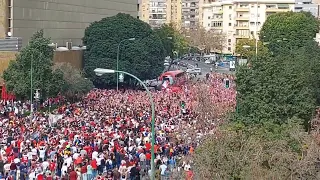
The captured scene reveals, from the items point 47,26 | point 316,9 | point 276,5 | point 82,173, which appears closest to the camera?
point 82,173

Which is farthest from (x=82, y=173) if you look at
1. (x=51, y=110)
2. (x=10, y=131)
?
(x=51, y=110)

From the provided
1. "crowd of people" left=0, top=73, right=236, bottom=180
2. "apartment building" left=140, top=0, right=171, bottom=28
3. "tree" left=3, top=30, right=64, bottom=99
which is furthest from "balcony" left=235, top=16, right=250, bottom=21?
"tree" left=3, top=30, right=64, bottom=99

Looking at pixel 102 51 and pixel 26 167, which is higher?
pixel 102 51

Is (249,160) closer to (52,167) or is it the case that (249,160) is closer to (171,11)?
(52,167)

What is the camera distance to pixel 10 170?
22.9 m

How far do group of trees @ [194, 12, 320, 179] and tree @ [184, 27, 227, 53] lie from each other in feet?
250

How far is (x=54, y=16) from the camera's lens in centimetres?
6738

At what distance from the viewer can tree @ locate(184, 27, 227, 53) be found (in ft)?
373

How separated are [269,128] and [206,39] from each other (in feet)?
294

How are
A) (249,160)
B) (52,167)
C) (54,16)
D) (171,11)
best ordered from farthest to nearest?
(171,11), (54,16), (52,167), (249,160)

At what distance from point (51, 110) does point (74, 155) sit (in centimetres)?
1966

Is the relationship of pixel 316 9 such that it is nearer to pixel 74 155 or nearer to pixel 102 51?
pixel 102 51

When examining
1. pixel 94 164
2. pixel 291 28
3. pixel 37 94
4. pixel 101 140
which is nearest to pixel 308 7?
pixel 291 28

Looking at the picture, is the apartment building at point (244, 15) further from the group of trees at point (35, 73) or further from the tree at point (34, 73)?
the tree at point (34, 73)
